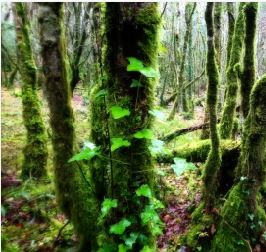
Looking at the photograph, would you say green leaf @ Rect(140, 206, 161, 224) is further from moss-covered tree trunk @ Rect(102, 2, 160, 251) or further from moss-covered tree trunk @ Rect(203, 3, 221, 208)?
moss-covered tree trunk @ Rect(203, 3, 221, 208)

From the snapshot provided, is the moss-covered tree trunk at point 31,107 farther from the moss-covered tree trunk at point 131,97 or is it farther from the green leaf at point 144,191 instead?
the green leaf at point 144,191

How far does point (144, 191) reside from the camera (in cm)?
323

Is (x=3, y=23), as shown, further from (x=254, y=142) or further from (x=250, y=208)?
(x=250, y=208)

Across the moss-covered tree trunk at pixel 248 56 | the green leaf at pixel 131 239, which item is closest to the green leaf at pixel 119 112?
the green leaf at pixel 131 239

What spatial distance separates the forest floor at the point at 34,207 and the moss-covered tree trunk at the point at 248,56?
2.02 m

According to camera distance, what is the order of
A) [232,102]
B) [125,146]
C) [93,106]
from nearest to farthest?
[125,146]
[93,106]
[232,102]

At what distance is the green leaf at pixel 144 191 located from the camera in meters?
3.22

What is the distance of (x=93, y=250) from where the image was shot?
4.11 m

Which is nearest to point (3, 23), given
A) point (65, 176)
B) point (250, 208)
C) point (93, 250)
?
point (65, 176)

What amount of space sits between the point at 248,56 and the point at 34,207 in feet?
12.5

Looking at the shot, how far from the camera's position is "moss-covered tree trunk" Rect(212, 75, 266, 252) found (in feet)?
15.8

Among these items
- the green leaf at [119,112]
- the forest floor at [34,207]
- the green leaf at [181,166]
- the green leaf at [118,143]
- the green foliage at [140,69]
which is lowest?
the forest floor at [34,207]

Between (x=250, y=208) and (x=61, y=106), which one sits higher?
(x=61, y=106)

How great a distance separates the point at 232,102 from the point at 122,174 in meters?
4.22
